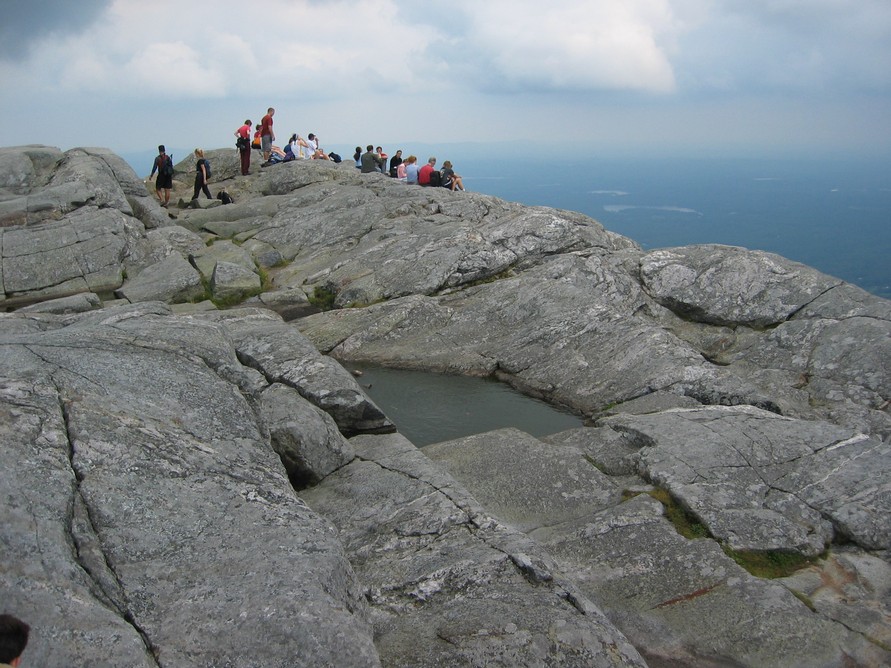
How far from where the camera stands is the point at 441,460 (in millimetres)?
18453

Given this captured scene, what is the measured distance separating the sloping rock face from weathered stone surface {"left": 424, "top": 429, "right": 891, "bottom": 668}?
59 mm

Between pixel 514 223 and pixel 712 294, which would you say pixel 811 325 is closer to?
pixel 712 294

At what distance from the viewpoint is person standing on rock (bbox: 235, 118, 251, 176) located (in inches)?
2063

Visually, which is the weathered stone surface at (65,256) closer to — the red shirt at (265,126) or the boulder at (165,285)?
the boulder at (165,285)

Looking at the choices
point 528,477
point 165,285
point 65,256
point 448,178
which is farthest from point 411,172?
point 528,477

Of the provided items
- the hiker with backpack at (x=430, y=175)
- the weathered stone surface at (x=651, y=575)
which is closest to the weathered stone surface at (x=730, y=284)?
the weathered stone surface at (x=651, y=575)

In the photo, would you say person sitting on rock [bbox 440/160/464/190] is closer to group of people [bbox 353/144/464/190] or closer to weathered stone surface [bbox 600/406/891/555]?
group of people [bbox 353/144/464/190]

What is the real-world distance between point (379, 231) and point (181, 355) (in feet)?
75.9

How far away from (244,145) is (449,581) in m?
48.0

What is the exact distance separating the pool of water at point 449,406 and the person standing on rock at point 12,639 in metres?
14.0

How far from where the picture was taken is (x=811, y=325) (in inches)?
1009

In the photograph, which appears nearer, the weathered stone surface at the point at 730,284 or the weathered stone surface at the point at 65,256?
the weathered stone surface at the point at 730,284

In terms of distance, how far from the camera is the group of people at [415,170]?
44656 mm

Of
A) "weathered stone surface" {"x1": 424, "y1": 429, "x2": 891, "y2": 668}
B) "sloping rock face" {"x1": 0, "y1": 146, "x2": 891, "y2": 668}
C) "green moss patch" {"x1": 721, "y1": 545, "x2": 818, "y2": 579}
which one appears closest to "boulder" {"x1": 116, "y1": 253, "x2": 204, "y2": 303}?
"sloping rock face" {"x1": 0, "y1": 146, "x2": 891, "y2": 668}
